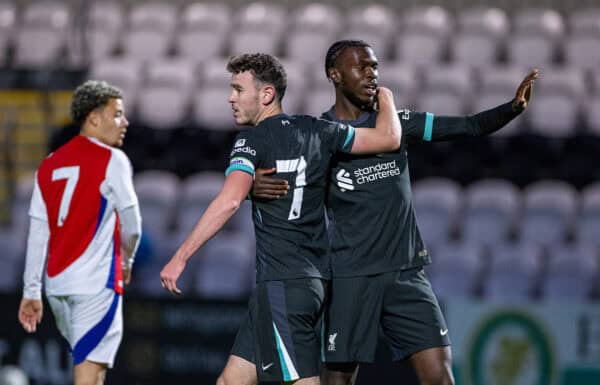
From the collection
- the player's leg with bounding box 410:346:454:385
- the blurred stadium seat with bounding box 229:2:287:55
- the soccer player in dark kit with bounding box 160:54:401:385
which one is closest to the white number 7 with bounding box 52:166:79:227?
the soccer player in dark kit with bounding box 160:54:401:385

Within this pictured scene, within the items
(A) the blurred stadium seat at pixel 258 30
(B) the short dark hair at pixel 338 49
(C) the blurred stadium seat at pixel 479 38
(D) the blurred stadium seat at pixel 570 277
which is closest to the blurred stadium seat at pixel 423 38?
(C) the blurred stadium seat at pixel 479 38

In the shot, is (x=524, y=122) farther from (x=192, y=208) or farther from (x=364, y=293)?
(x=364, y=293)

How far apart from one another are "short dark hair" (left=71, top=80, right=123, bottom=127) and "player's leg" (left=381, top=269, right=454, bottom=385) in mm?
1815

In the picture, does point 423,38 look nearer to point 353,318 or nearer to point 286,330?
point 353,318

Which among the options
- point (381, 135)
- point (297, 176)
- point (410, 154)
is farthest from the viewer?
point (410, 154)

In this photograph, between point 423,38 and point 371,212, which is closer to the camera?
point 371,212

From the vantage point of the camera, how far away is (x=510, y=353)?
7.79 metres

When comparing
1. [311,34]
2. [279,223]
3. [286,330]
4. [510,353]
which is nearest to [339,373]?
[286,330]

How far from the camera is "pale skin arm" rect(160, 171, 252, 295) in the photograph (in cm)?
434

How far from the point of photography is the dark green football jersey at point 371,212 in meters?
5.18

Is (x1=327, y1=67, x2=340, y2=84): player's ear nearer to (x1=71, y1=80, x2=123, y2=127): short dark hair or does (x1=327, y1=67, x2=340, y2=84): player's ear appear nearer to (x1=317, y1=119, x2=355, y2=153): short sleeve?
(x1=317, y1=119, x2=355, y2=153): short sleeve

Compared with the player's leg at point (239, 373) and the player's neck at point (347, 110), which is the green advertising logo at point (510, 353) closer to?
the player's neck at point (347, 110)

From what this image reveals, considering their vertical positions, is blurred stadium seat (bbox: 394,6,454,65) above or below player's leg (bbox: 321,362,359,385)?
above

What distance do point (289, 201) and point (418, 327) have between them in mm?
931
